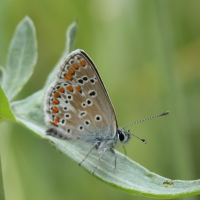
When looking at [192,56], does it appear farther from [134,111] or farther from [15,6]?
[15,6]

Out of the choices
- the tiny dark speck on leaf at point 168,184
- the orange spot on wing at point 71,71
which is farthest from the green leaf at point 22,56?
the tiny dark speck on leaf at point 168,184

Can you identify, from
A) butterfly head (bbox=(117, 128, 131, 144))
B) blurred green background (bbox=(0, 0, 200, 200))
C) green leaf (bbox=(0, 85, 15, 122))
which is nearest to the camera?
green leaf (bbox=(0, 85, 15, 122))

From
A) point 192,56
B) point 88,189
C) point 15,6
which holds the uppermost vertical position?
point 15,6

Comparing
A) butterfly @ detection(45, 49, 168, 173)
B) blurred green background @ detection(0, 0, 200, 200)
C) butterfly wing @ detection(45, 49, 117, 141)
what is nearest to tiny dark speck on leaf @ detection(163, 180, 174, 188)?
butterfly @ detection(45, 49, 168, 173)

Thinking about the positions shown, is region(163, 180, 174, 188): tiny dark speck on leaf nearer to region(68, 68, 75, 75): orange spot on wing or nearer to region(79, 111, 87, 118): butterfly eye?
region(79, 111, 87, 118): butterfly eye

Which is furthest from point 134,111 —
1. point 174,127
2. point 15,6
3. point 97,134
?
point 15,6

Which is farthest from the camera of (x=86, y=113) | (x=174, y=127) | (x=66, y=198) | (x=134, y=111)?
(x=134, y=111)

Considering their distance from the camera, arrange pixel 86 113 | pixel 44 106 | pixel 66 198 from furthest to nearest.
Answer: pixel 66 198, pixel 86 113, pixel 44 106
